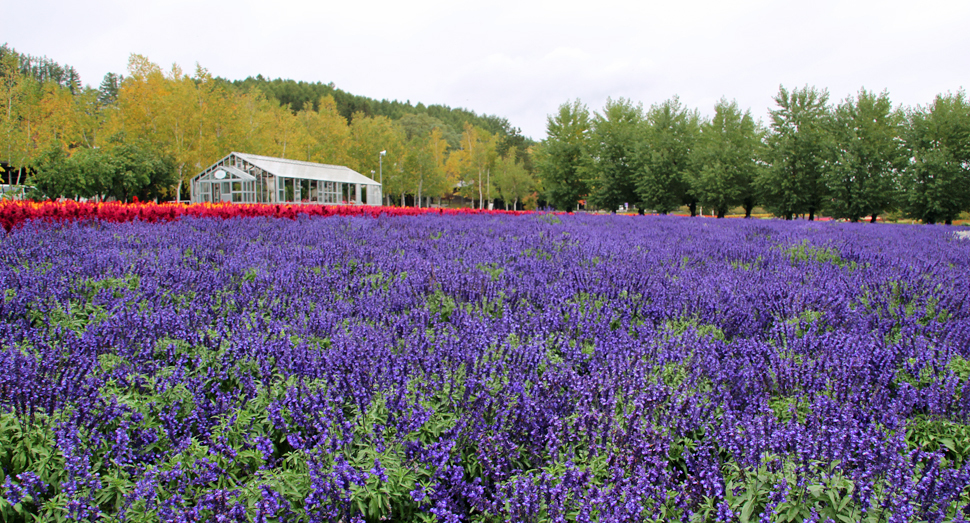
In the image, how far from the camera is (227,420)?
1982 mm

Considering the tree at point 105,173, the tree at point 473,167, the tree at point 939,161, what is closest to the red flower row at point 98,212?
the tree at point 105,173

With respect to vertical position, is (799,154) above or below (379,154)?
below

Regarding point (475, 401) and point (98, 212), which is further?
point (98, 212)

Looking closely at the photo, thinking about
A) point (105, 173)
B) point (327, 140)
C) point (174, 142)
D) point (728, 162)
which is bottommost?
point (105, 173)

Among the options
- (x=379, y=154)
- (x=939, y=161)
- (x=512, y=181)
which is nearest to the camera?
(x=939, y=161)

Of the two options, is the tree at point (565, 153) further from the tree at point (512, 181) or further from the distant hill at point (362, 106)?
the distant hill at point (362, 106)

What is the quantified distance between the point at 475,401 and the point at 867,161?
38.5m

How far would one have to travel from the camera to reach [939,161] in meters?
26.9

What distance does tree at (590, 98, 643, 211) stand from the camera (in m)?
42.0

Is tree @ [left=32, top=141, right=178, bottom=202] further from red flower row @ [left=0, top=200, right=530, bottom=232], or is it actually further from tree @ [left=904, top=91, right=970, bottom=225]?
tree @ [left=904, top=91, right=970, bottom=225]

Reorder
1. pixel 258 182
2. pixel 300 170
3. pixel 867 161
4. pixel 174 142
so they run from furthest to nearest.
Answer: pixel 174 142 → pixel 300 170 → pixel 258 182 → pixel 867 161

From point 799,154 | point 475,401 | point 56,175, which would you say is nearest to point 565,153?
point 799,154

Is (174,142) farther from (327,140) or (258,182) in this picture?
(327,140)

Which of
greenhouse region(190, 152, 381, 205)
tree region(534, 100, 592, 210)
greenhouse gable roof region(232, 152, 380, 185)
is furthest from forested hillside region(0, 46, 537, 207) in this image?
tree region(534, 100, 592, 210)
